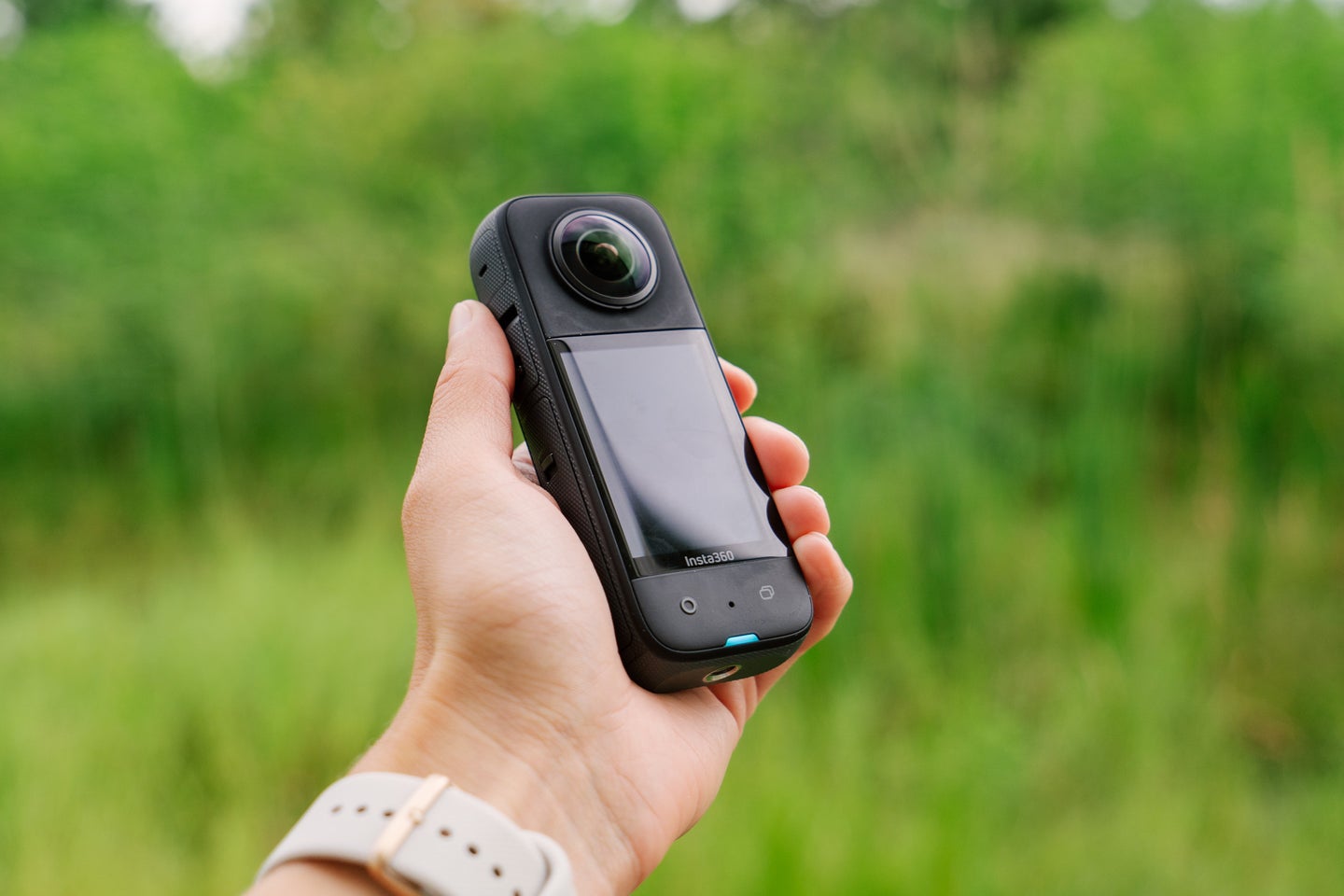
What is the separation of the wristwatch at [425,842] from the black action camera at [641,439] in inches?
10.3

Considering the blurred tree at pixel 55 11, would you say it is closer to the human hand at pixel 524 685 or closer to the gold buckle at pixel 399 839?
the human hand at pixel 524 685

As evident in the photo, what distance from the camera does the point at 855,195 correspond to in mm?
3799

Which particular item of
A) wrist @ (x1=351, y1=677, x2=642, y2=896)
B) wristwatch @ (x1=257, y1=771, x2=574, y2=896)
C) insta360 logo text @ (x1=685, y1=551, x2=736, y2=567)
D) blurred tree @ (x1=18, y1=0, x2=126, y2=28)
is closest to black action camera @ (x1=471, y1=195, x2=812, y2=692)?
insta360 logo text @ (x1=685, y1=551, x2=736, y2=567)

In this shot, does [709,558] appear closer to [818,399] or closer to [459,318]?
[459,318]

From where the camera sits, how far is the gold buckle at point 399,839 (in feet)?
2.38

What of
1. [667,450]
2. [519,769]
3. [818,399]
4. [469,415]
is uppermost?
[469,415]

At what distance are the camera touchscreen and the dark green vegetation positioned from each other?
900 mm

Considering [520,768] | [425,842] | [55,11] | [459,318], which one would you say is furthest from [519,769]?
[55,11]

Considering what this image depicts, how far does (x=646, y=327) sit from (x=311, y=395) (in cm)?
302

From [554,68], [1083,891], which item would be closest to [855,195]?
[554,68]

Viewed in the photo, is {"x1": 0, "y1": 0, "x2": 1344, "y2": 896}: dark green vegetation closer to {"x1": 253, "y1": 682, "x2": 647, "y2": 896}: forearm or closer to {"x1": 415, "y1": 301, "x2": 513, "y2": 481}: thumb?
{"x1": 253, "y1": 682, "x2": 647, "y2": 896}: forearm

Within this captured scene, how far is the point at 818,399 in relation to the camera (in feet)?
8.92

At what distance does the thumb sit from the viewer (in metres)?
1.02

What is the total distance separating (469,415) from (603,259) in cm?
25
